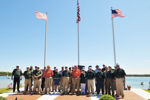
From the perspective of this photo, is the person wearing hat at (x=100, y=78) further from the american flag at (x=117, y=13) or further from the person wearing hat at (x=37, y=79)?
the american flag at (x=117, y=13)

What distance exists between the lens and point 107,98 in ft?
15.8

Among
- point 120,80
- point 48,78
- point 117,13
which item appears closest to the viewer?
point 120,80

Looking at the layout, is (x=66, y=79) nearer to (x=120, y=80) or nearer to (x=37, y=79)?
(x=37, y=79)

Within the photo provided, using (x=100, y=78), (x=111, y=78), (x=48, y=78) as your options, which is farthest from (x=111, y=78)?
(x=48, y=78)

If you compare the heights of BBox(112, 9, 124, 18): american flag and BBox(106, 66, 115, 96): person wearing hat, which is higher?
BBox(112, 9, 124, 18): american flag

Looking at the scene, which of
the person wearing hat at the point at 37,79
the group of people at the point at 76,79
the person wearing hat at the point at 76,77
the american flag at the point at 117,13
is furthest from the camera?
the american flag at the point at 117,13

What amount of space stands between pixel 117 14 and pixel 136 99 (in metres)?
10.9

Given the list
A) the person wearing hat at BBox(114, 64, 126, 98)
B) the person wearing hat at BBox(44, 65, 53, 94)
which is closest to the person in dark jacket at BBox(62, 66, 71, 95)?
the person wearing hat at BBox(44, 65, 53, 94)

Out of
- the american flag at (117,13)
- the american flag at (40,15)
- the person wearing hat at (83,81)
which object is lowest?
the person wearing hat at (83,81)

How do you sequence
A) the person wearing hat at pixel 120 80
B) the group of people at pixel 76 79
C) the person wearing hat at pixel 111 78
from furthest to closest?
the group of people at pixel 76 79
the person wearing hat at pixel 111 78
the person wearing hat at pixel 120 80

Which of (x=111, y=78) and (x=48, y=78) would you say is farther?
(x=48, y=78)

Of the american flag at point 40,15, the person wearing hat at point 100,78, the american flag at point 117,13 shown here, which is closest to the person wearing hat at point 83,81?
the person wearing hat at point 100,78

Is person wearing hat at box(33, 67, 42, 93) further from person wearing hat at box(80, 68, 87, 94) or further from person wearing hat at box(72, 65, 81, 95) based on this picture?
person wearing hat at box(80, 68, 87, 94)

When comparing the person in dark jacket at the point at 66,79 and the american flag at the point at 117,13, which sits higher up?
the american flag at the point at 117,13
